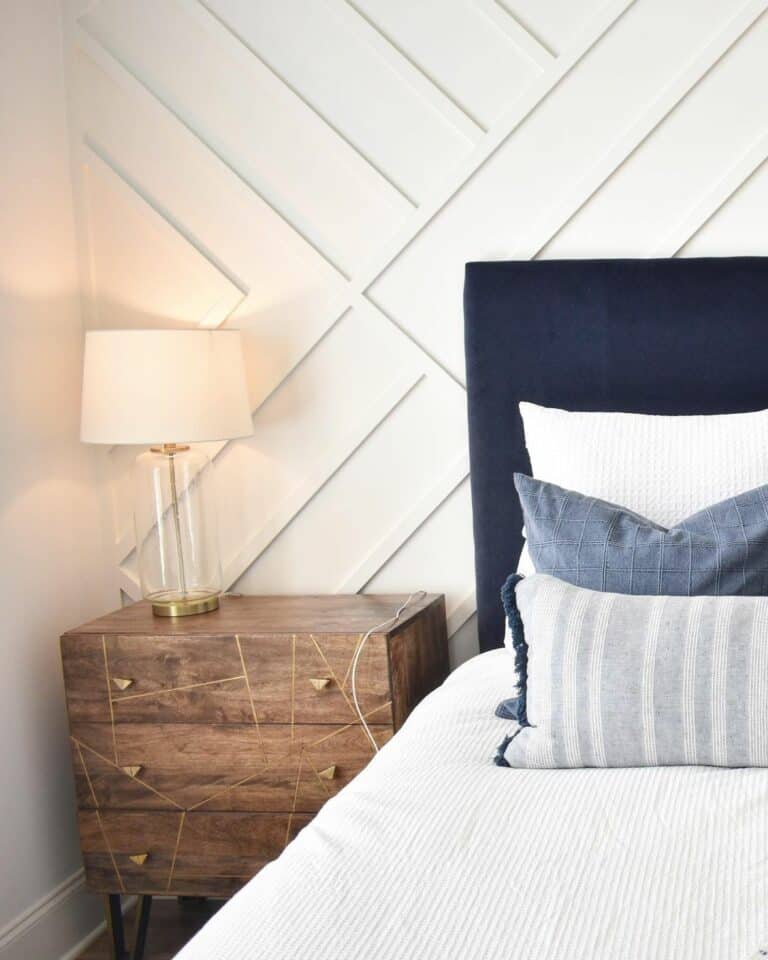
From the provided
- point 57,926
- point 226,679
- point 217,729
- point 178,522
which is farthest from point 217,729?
point 57,926

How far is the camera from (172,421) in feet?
7.64

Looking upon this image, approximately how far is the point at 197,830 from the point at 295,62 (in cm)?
163

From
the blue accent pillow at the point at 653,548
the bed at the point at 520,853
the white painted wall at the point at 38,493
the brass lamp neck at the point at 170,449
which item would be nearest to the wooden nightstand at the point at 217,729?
the white painted wall at the point at 38,493

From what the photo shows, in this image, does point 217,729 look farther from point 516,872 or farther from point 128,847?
point 516,872

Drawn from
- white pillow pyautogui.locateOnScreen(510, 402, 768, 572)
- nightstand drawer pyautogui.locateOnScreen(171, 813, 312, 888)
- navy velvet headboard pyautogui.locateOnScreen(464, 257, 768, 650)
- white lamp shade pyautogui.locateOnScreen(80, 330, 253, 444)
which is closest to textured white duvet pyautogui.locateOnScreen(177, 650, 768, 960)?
white pillow pyautogui.locateOnScreen(510, 402, 768, 572)

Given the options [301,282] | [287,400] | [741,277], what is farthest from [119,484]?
[741,277]

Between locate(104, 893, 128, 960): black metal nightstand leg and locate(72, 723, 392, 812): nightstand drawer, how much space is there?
0.71ft

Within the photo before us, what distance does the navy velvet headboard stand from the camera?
223 cm

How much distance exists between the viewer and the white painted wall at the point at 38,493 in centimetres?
238

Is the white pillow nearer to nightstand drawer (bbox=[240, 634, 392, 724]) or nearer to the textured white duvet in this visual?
nightstand drawer (bbox=[240, 634, 392, 724])

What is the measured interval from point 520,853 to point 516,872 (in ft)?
0.15

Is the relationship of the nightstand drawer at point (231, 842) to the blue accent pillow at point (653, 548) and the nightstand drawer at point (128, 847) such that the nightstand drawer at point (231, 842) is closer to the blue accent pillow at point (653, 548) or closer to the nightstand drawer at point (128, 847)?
the nightstand drawer at point (128, 847)

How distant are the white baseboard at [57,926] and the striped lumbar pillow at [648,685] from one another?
1286mm

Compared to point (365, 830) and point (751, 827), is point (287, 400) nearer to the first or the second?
point (365, 830)
